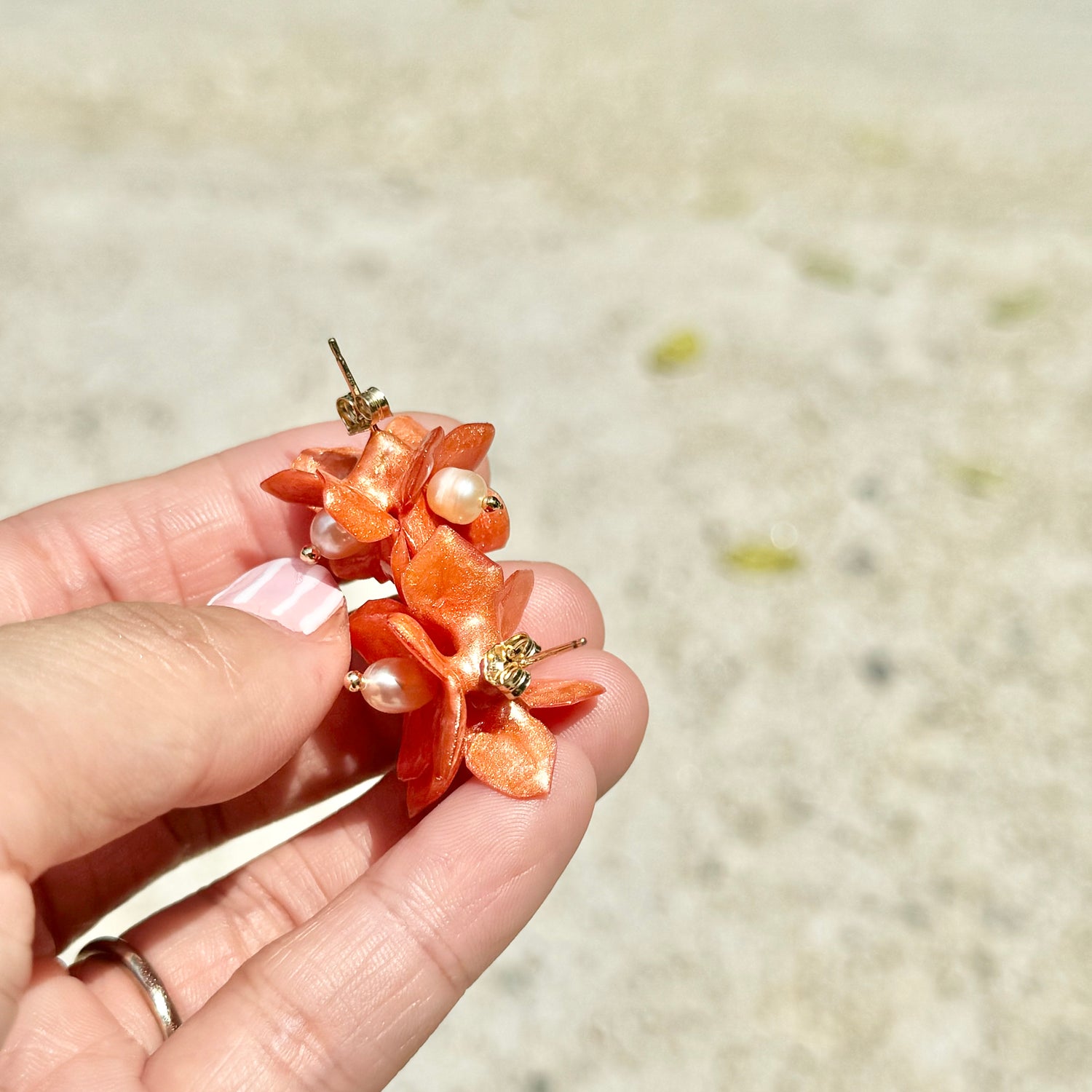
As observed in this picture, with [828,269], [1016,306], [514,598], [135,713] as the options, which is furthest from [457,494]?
[1016,306]

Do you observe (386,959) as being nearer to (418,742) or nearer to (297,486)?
(418,742)

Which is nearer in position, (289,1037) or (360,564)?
(289,1037)

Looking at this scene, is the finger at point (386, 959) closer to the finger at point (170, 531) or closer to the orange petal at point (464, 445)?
the orange petal at point (464, 445)

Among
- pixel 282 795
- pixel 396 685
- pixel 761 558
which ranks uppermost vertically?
pixel 396 685

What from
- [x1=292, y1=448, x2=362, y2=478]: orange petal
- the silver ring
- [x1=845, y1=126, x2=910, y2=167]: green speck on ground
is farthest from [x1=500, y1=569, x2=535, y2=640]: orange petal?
[x1=845, y1=126, x2=910, y2=167]: green speck on ground

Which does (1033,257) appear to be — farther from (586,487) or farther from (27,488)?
(27,488)

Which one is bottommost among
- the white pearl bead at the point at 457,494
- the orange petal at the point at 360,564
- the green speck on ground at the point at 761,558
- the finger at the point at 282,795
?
the green speck on ground at the point at 761,558

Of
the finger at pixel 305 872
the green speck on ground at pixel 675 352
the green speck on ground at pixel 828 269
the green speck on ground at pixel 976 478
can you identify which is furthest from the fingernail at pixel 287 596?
the green speck on ground at pixel 828 269

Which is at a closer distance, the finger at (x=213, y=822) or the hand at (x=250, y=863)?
the hand at (x=250, y=863)
